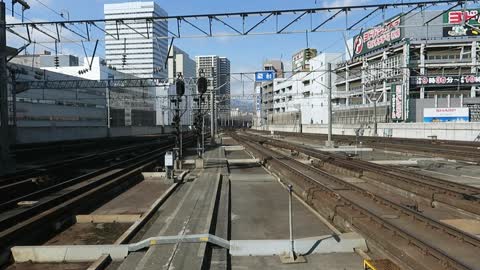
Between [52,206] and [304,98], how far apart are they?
10284 centimetres

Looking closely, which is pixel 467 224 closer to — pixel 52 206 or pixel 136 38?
pixel 52 206

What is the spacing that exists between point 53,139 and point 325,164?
3406 centimetres

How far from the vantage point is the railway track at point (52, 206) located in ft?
33.9

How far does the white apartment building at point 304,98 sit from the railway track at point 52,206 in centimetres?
7696

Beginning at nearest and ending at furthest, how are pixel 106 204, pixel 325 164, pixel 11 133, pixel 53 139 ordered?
pixel 106 204
pixel 325 164
pixel 11 133
pixel 53 139

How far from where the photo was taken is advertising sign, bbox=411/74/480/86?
260ft

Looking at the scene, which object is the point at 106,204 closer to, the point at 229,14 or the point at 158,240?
the point at 158,240

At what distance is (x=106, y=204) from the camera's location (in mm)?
15391

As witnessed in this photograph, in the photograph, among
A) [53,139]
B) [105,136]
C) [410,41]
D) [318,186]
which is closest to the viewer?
[318,186]

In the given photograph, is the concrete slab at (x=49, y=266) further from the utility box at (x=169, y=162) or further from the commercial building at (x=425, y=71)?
the commercial building at (x=425, y=71)

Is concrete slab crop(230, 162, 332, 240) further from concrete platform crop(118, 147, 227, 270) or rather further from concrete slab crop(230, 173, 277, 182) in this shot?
concrete platform crop(118, 147, 227, 270)

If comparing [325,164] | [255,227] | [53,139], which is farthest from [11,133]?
[255,227]

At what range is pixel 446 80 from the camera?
79.6 metres

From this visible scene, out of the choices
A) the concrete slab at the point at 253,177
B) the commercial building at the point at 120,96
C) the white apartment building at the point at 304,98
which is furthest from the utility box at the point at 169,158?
the commercial building at the point at 120,96
